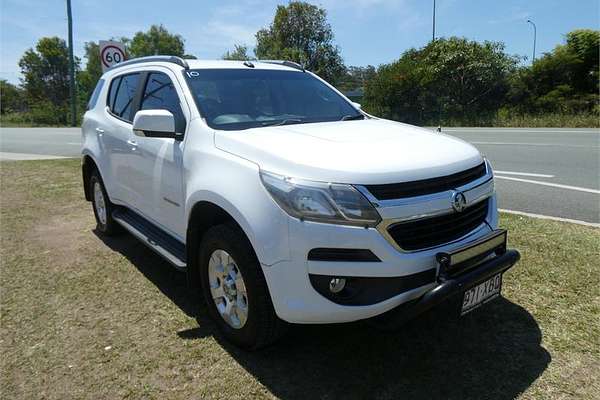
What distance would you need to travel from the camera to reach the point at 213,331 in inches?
132

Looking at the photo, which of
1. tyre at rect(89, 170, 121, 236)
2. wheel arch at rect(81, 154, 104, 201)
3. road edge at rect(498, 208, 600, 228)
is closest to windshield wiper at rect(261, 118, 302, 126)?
tyre at rect(89, 170, 121, 236)

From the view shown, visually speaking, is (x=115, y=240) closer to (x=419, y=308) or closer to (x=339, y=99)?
(x=339, y=99)

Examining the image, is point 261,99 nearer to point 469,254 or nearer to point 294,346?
point 294,346

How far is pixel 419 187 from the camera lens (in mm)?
2545

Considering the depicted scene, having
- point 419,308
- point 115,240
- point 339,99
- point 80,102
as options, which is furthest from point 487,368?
point 80,102

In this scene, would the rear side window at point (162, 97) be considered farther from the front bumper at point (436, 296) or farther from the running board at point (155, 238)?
the front bumper at point (436, 296)

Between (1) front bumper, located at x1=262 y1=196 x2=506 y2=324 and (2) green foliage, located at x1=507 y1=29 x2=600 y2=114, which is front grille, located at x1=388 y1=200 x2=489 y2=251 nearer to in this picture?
(1) front bumper, located at x1=262 y1=196 x2=506 y2=324

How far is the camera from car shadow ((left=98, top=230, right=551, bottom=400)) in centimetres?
263

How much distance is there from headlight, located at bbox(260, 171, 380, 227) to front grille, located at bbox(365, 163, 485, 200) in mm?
94

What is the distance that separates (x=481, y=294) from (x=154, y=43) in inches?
2538

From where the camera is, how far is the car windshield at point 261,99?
349 cm

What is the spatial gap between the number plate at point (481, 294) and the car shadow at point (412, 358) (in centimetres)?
34

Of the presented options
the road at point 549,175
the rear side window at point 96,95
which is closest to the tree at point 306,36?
the road at point 549,175

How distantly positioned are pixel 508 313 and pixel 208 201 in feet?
7.25
